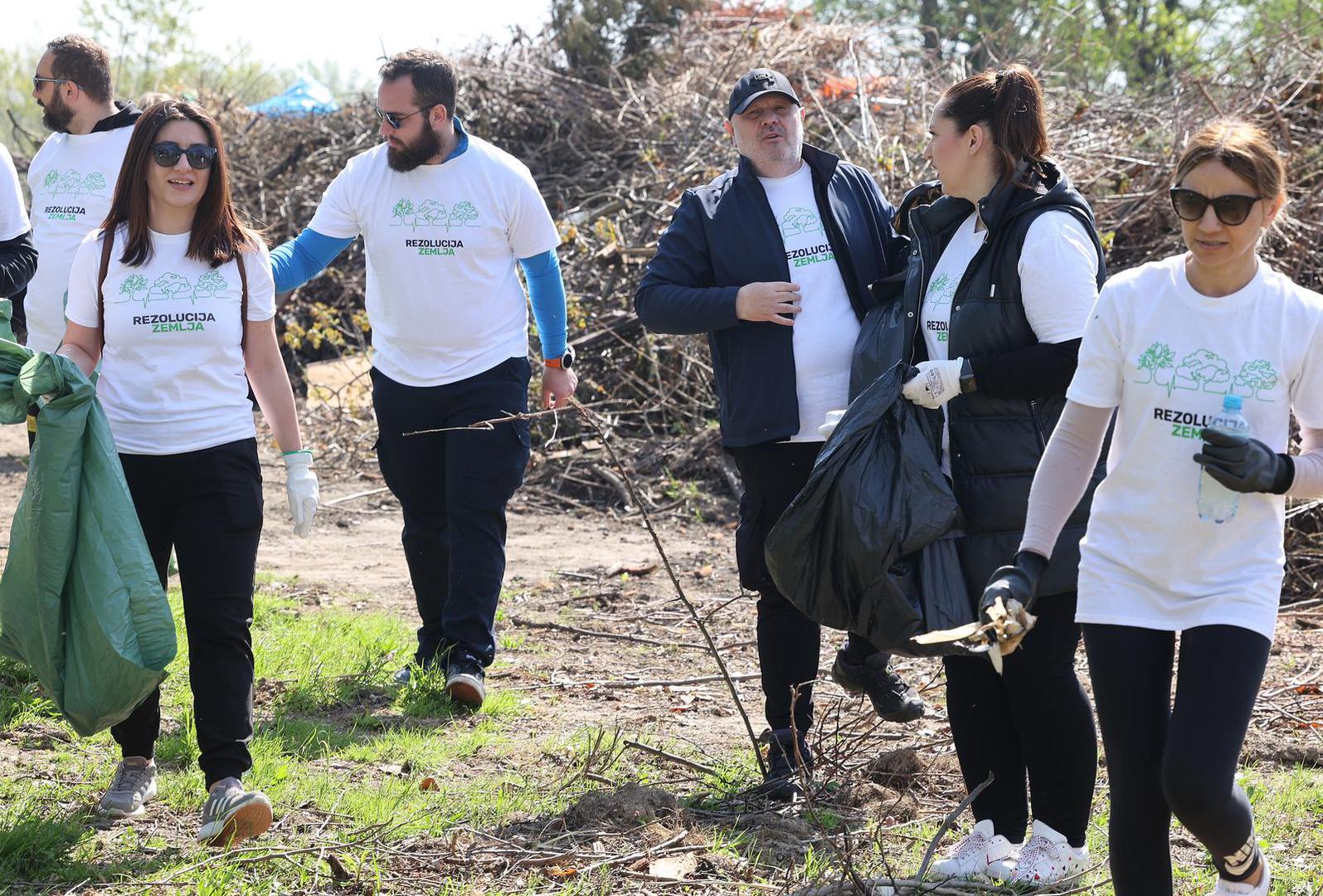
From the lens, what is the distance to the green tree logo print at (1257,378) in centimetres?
270

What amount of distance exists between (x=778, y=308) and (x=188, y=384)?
168 centimetres

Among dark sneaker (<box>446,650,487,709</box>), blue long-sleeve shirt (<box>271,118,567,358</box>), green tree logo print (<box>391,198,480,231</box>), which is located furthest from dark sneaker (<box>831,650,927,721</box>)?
green tree logo print (<box>391,198,480,231</box>)

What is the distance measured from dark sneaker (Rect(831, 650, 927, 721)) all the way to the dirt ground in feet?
0.51

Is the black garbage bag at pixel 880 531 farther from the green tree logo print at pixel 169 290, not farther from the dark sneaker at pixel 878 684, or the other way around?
the green tree logo print at pixel 169 290

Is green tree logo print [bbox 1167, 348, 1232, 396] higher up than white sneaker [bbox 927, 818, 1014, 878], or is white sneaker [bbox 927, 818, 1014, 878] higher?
green tree logo print [bbox 1167, 348, 1232, 396]

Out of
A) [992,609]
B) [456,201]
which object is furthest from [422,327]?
[992,609]

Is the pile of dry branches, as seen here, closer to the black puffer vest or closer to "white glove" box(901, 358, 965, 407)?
the black puffer vest

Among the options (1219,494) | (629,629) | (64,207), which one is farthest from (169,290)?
(629,629)

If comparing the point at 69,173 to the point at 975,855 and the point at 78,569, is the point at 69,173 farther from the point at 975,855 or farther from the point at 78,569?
the point at 975,855

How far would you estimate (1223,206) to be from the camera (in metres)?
2.70

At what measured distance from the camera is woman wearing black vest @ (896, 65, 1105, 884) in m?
3.36

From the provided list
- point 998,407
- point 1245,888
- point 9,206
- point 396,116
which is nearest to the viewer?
point 1245,888

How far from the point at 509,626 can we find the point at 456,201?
2323mm

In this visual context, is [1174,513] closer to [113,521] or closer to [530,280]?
[113,521]
